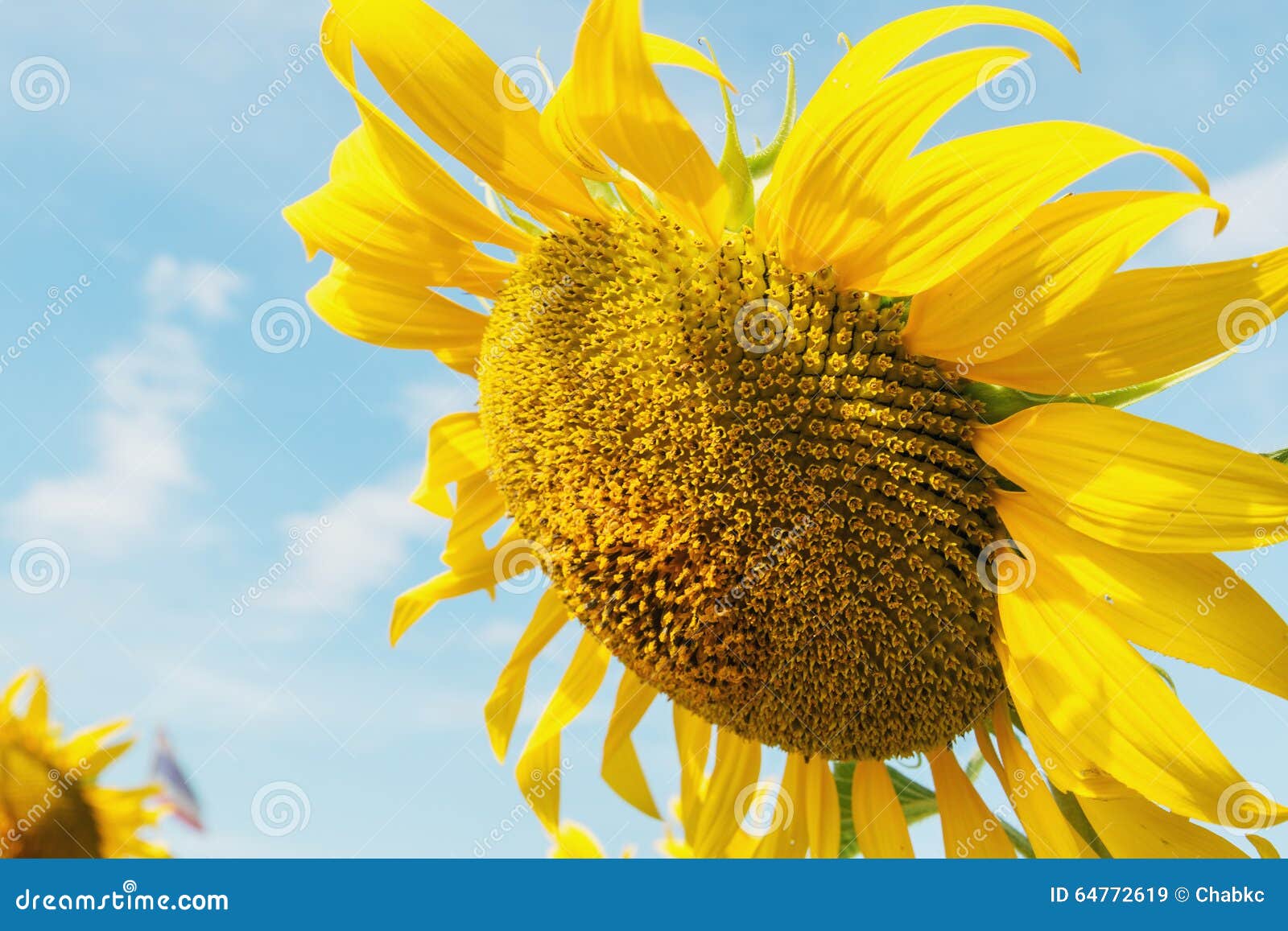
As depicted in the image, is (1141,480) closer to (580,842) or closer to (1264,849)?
(1264,849)

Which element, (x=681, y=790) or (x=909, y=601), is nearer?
(x=909, y=601)

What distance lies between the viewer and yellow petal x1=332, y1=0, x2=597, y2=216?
2.69 meters

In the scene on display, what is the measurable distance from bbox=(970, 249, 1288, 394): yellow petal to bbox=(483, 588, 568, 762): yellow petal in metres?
1.93

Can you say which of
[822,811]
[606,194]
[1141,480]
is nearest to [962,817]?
[822,811]

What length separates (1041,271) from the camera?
2.24 meters

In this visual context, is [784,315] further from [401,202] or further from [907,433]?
[401,202]

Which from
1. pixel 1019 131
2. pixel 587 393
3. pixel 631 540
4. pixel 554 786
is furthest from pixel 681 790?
pixel 1019 131

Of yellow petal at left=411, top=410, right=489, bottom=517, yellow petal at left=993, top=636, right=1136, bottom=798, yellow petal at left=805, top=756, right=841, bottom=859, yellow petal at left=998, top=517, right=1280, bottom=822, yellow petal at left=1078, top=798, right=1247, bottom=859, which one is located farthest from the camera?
yellow petal at left=411, top=410, right=489, bottom=517

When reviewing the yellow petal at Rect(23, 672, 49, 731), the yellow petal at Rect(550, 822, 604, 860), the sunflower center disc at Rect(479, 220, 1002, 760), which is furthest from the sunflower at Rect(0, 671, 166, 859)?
the sunflower center disc at Rect(479, 220, 1002, 760)

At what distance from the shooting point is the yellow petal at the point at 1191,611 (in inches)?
90.5

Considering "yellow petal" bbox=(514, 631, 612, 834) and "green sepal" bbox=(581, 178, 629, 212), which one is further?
"yellow petal" bbox=(514, 631, 612, 834)

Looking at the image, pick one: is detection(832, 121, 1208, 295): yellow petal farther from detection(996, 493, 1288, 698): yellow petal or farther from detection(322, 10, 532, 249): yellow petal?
detection(322, 10, 532, 249): yellow petal

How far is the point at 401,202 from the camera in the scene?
123 inches

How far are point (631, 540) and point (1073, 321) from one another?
1.15 m
